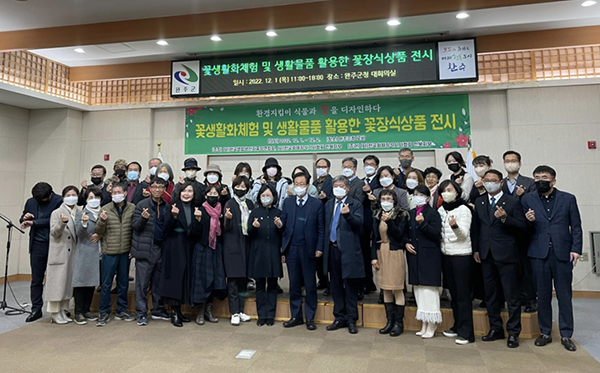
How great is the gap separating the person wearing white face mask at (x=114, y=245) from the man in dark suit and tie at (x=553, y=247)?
419 centimetres

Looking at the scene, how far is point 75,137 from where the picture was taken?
6.89 metres

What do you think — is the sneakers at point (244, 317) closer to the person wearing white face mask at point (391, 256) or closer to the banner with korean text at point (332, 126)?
the person wearing white face mask at point (391, 256)

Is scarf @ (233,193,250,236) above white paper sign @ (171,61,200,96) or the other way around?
the other way around

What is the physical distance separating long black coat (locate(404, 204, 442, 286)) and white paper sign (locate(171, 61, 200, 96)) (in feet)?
14.0

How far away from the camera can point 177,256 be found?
3.94 m

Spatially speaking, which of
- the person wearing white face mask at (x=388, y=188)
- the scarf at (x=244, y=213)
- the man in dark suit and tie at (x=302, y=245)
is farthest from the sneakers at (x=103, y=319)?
the person wearing white face mask at (x=388, y=188)

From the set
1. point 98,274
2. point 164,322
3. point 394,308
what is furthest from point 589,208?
point 98,274

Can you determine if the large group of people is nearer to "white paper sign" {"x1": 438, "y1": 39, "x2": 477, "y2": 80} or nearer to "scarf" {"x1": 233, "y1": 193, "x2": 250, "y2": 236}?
"scarf" {"x1": 233, "y1": 193, "x2": 250, "y2": 236}

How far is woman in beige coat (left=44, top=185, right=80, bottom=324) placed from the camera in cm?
395

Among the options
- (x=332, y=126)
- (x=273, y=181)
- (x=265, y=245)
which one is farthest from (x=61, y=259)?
(x=332, y=126)

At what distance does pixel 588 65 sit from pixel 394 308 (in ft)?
16.7

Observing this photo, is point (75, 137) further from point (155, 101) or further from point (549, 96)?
point (549, 96)

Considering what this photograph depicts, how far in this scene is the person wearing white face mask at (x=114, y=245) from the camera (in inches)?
159

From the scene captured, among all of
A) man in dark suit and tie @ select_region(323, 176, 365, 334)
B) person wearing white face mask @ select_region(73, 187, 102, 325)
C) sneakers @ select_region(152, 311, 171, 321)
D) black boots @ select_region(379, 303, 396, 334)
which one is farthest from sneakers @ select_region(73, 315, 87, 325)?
black boots @ select_region(379, 303, 396, 334)
